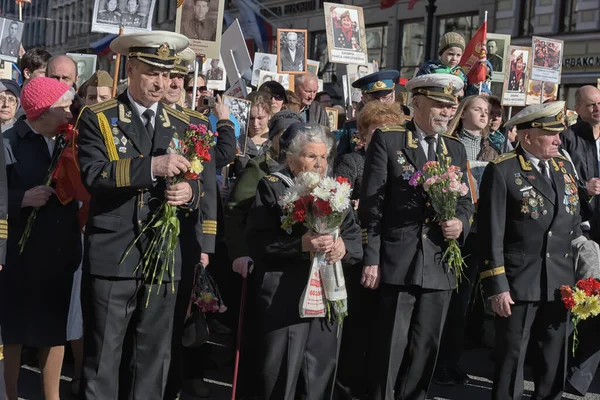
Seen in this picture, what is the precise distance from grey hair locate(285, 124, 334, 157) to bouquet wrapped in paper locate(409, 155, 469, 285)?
654 millimetres

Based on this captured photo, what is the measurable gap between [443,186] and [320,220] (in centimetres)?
93

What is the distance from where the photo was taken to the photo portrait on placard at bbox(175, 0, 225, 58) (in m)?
8.00

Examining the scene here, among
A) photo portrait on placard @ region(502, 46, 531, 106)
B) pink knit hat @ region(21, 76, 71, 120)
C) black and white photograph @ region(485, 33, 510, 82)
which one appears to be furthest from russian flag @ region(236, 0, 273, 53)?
pink knit hat @ region(21, 76, 71, 120)

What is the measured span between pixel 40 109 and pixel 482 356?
4.64 m

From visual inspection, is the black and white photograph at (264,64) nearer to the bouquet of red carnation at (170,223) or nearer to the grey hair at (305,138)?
the grey hair at (305,138)

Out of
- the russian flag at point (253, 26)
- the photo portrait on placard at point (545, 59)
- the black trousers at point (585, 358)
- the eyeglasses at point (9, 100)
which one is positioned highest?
the russian flag at point (253, 26)

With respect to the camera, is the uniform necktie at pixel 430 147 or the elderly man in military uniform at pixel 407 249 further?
the uniform necktie at pixel 430 147

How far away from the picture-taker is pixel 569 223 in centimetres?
584

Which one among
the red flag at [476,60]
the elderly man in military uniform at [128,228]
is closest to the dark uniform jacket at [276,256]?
the elderly man in military uniform at [128,228]

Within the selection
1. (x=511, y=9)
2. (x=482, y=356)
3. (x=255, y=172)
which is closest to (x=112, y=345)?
(x=255, y=172)

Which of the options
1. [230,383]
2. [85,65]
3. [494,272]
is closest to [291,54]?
[85,65]

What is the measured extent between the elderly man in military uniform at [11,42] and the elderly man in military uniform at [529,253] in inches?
273

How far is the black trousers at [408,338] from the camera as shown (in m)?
5.64

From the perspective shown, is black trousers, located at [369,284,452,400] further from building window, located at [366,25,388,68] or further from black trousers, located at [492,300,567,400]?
building window, located at [366,25,388,68]
